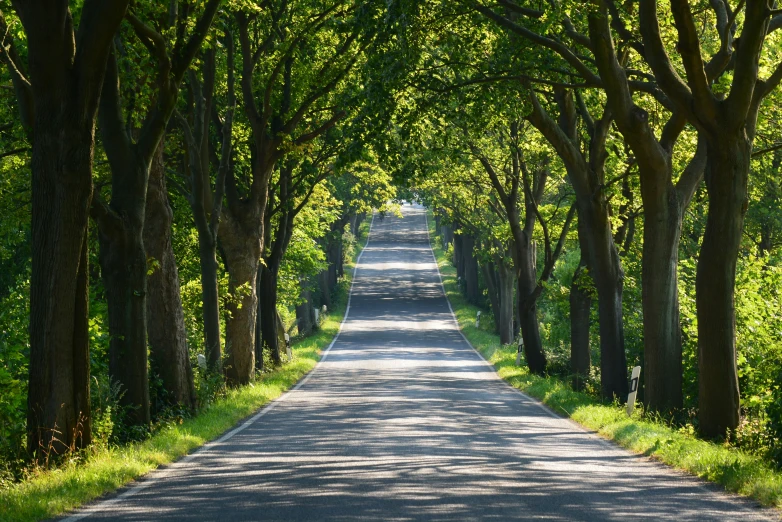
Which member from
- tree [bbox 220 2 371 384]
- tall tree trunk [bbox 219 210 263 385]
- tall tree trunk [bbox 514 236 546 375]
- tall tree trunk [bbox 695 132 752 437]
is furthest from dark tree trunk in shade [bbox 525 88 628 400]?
tall tree trunk [bbox 514 236 546 375]

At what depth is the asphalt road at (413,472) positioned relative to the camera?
8.34m

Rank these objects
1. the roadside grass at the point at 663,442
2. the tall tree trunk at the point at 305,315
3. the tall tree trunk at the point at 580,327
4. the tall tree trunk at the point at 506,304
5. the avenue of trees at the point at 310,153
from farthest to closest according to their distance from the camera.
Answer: the tall tree trunk at the point at 305,315 < the tall tree trunk at the point at 506,304 < the tall tree trunk at the point at 580,327 < the avenue of trees at the point at 310,153 < the roadside grass at the point at 663,442

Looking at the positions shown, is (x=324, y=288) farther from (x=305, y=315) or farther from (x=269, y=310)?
(x=269, y=310)

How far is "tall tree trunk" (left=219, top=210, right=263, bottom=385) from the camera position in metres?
26.1

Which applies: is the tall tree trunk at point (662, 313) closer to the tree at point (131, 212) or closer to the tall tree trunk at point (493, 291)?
the tree at point (131, 212)

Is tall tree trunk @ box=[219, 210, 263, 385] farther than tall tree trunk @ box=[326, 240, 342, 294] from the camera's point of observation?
No

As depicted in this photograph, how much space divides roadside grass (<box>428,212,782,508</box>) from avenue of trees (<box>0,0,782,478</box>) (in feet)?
2.05

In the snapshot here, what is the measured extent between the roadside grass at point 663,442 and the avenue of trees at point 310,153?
2.05 ft

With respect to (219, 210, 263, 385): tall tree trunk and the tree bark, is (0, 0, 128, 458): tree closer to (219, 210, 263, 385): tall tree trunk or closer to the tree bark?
(219, 210, 263, 385): tall tree trunk

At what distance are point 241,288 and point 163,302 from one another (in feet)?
28.2

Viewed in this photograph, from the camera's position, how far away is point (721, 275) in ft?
46.9

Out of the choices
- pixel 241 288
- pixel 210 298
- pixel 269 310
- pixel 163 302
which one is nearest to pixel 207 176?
pixel 210 298

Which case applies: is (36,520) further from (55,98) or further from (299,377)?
(299,377)

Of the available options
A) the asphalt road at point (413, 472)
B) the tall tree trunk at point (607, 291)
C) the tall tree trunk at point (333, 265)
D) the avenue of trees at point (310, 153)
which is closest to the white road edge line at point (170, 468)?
the asphalt road at point (413, 472)
